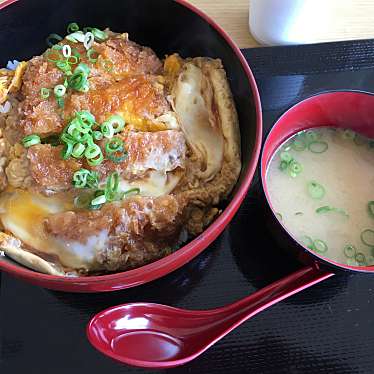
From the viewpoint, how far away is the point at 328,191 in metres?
1.36

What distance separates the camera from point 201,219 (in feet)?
4.05

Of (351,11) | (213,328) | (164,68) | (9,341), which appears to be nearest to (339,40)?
(351,11)

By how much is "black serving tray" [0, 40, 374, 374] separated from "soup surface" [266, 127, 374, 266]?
75mm

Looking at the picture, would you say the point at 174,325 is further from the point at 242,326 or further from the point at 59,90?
the point at 59,90

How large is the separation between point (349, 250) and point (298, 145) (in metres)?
0.33

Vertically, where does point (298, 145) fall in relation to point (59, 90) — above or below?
below

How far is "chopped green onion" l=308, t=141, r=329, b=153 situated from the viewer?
1414 mm

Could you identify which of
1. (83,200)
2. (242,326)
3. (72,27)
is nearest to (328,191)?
(242,326)

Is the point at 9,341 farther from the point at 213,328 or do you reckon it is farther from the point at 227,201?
the point at 227,201

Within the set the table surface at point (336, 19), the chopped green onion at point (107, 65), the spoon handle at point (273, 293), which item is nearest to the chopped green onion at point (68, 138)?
the chopped green onion at point (107, 65)

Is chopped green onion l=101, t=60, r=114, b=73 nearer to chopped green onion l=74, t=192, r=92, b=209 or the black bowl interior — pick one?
the black bowl interior

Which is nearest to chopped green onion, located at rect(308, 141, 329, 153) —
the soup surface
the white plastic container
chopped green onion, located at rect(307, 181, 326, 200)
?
the soup surface

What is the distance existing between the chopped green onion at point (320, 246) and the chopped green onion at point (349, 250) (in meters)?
0.05

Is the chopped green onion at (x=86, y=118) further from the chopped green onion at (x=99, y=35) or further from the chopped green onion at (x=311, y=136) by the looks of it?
the chopped green onion at (x=311, y=136)
